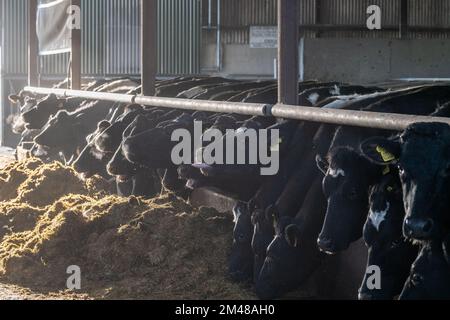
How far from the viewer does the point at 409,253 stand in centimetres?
484

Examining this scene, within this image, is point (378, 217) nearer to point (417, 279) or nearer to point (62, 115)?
point (417, 279)

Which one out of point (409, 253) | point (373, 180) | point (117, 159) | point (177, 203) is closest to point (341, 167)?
point (373, 180)

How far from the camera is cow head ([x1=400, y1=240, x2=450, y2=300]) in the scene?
454cm

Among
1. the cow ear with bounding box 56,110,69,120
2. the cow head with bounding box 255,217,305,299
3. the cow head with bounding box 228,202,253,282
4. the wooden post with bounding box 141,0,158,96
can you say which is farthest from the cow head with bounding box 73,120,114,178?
the cow head with bounding box 255,217,305,299

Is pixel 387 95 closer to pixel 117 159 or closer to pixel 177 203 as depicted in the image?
pixel 177 203

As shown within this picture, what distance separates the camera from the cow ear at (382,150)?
14.7 ft

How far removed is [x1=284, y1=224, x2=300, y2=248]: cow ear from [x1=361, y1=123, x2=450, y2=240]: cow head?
138 centimetres

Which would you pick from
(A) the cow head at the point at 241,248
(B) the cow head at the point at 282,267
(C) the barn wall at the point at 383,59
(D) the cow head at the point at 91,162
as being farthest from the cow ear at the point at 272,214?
(C) the barn wall at the point at 383,59

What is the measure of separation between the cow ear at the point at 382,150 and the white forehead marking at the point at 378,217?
38 cm

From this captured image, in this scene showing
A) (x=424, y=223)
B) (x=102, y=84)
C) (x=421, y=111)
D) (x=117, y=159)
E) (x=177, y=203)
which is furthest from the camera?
(x=102, y=84)

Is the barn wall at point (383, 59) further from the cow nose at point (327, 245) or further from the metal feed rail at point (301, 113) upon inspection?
the cow nose at point (327, 245)

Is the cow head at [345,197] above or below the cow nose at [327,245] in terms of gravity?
above

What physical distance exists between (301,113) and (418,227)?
82.4 inches
